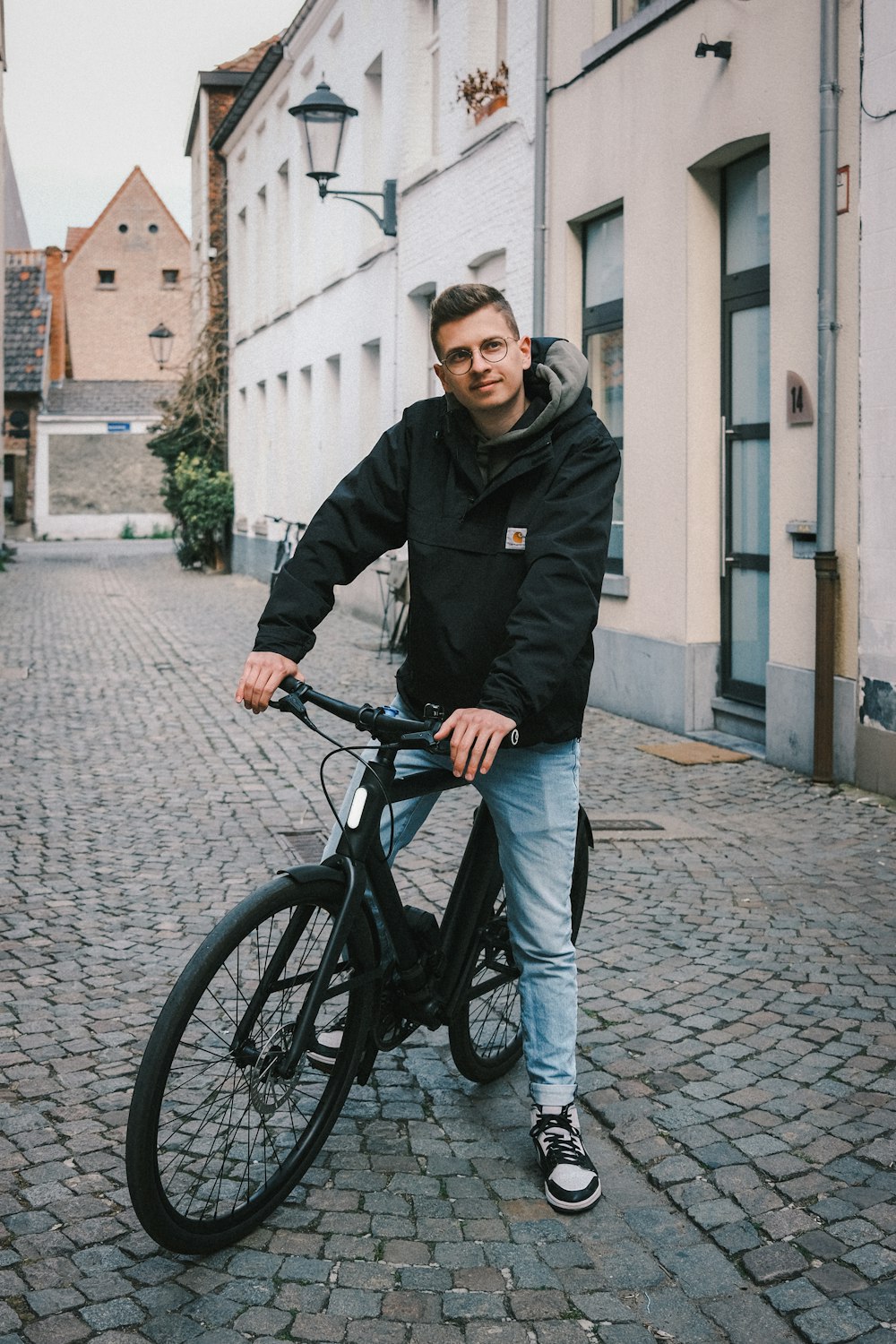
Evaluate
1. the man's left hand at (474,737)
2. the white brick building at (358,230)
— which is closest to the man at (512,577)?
the man's left hand at (474,737)

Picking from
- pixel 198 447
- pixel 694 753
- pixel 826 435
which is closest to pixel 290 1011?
pixel 826 435

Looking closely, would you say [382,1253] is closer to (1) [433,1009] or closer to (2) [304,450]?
(1) [433,1009]

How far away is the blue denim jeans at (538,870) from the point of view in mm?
3283

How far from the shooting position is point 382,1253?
3.03 meters

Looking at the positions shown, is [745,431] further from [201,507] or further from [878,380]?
[201,507]

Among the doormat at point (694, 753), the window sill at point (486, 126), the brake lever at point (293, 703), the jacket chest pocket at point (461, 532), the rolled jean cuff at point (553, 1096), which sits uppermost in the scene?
the window sill at point (486, 126)

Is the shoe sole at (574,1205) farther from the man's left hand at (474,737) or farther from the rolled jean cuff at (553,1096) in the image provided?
the man's left hand at (474,737)

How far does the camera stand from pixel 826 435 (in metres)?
7.65

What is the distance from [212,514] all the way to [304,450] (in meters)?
5.72

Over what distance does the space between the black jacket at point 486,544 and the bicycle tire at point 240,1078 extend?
0.56 metres

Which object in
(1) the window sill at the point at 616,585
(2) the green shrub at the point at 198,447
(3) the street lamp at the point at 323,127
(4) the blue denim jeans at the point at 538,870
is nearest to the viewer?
(4) the blue denim jeans at the point at 538,870

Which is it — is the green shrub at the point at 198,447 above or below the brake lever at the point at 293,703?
above

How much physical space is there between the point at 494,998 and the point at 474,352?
168cm

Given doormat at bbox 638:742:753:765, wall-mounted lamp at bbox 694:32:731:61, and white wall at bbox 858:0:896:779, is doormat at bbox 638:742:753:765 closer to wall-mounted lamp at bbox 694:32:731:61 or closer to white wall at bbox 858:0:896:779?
white wall at bbox 858:0:896:779
